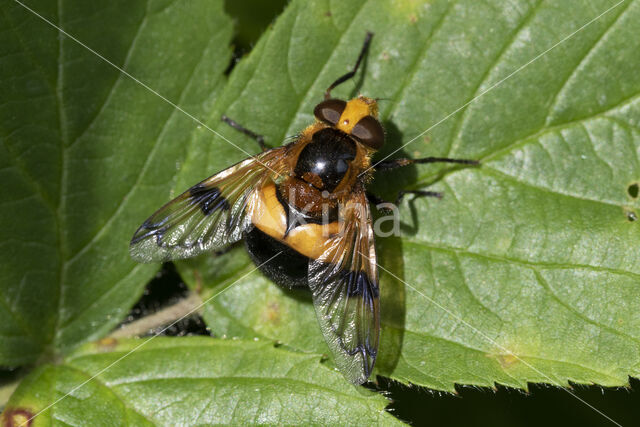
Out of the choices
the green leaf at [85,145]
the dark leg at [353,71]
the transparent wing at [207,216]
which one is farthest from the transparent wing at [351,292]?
the green leaf at [85,145]

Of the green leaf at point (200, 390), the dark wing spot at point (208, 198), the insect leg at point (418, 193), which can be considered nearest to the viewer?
the green leaf at point (200, 390)

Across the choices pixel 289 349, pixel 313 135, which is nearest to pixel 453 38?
pixel 313 135

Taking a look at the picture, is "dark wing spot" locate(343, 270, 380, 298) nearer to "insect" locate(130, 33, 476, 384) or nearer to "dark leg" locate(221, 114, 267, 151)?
"insect" locate(130, 33, 476, 384)

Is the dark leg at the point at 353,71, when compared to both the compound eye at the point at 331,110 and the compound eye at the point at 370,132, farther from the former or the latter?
the compound eye at the point at 370,132

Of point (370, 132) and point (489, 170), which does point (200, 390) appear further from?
point (489, 170)

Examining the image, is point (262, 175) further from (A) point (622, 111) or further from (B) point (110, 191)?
(A) point (622, 111)

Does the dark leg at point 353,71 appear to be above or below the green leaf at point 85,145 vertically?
above
